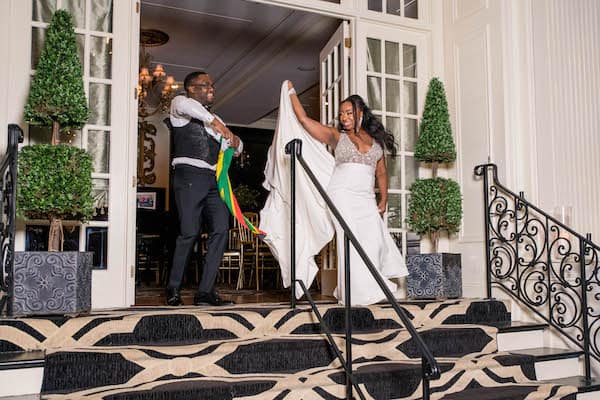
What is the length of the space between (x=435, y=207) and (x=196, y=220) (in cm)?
202

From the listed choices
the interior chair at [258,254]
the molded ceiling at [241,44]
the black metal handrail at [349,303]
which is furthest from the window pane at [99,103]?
the interior chair at [258,254]

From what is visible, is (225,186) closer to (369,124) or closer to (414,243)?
(369,124)

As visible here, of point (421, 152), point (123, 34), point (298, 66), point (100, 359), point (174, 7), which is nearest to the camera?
point (100, 359)

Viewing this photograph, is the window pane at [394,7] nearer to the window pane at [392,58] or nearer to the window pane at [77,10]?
the window pane at [392,58]

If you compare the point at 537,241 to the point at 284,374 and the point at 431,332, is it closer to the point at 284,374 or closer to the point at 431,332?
the point at 431,332

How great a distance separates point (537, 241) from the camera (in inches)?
190

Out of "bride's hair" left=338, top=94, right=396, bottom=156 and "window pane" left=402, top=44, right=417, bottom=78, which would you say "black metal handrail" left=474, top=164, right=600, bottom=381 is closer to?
"bride's hair" left=338, top=94, right=396, bottom=156

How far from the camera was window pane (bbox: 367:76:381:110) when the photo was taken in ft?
18.6

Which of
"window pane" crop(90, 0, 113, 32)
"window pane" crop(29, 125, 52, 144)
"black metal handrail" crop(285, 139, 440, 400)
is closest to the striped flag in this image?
"black metal handrail" crop(285, 139, 440, 400)

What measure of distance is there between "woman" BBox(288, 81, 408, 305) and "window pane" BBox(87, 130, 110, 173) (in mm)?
1447

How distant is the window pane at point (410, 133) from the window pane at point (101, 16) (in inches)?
108

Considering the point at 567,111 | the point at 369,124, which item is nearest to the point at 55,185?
the point at 369,124

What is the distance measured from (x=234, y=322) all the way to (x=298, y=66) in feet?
19.6

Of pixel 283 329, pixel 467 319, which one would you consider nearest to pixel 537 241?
pixel 467 319
